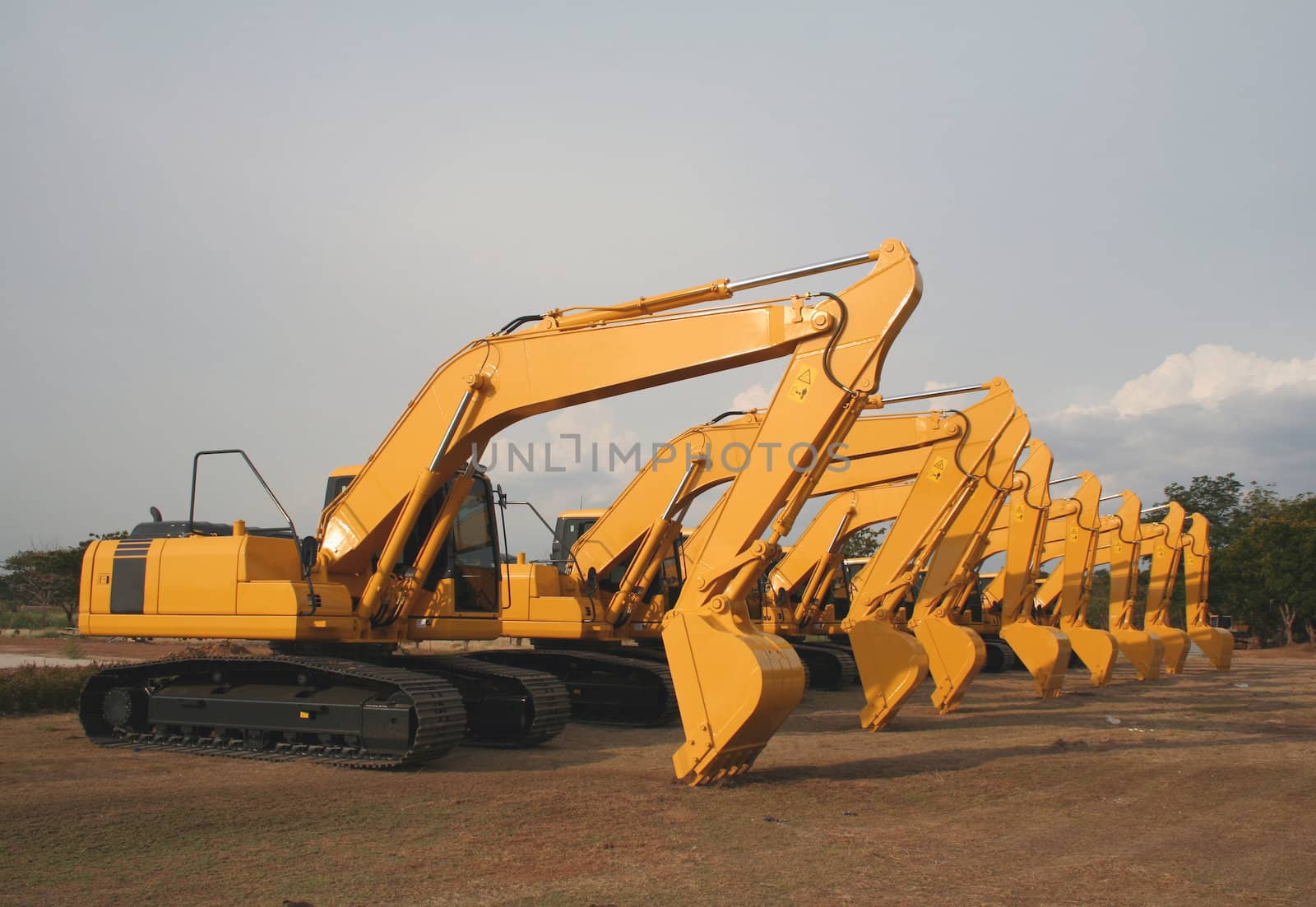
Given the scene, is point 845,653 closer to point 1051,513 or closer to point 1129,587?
point 1051,513

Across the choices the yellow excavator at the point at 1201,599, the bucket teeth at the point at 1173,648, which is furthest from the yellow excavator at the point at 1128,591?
the yellow excavator at the point at 1201,599

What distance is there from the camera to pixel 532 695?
36.2 feet

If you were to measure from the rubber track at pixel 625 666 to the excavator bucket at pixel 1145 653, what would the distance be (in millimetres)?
Result: 12702

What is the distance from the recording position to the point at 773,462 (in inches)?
366

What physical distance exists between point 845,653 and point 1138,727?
25.1 feet

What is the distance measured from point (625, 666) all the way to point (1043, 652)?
7993mm

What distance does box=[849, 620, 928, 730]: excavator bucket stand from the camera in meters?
13.0

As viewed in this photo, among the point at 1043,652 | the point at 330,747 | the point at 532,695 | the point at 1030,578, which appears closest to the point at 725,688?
the point at 532,695

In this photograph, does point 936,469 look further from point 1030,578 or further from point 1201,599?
point 1201,599

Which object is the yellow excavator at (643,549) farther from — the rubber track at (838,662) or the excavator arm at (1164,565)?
the excavator arm at (1164,565)

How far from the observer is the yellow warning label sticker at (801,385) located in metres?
9.30

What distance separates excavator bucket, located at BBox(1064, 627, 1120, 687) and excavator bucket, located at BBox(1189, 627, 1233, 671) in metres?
6.75

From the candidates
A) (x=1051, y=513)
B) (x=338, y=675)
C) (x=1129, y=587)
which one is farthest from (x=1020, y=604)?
(x=338, y=675)

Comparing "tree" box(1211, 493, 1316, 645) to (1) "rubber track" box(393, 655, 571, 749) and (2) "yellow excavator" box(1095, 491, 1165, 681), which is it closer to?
(2) "yellow excavator" box(1095, 491, 1165, 681)
